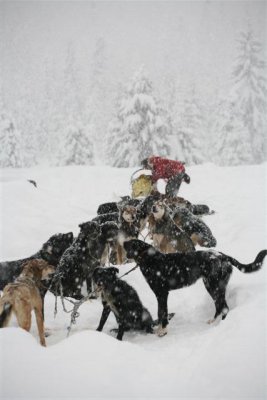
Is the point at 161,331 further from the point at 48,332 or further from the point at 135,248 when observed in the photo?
the point at 48,332

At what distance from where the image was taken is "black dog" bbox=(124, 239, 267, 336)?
490 centimetres

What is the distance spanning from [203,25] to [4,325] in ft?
440

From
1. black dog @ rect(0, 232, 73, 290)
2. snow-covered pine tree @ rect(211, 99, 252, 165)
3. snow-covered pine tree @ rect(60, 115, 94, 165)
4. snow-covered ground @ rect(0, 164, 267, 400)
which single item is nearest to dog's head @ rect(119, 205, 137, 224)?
snow-covered ground @ rect(0, 164, 267, 400)

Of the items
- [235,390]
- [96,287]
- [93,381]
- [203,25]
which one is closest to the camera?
A: [235,390]

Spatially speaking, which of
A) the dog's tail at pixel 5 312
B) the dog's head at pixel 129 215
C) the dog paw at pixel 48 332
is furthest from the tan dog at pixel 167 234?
the dog's tail at pixel 5 312

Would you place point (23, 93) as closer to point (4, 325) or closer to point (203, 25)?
point (203, 25)

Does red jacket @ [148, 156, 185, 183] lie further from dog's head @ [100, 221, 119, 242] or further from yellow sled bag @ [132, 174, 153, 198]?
dog's head @ [100, 221, 119, 242]

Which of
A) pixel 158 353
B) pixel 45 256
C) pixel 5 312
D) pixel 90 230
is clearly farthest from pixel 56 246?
pixel 158 353

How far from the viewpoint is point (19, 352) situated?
132 inches

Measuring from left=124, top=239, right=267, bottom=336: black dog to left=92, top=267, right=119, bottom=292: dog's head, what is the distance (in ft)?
1.47

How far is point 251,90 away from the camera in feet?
118

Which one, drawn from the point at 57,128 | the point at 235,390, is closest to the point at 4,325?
the point at 235,390

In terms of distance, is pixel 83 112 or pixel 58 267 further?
pixel 83 112

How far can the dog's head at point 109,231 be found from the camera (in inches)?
273
